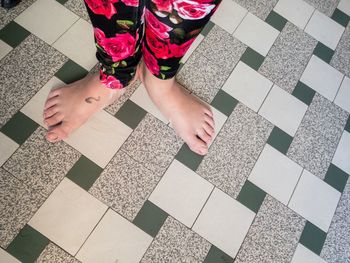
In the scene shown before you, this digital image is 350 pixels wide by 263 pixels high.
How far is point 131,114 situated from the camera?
1176mm

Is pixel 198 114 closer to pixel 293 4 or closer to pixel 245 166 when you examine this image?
pixel 245 166

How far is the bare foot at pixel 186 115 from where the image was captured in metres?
1.11

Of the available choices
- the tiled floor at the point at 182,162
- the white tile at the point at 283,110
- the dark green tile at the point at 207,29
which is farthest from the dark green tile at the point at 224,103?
the dark green tile at the point at 207,29

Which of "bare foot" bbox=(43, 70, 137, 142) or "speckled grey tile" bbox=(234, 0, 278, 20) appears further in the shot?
"speckled grey tile" bbox=(234, 0, 278, 20)

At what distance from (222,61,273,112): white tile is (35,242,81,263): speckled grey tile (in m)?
0.82

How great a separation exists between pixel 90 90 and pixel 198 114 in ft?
1.26

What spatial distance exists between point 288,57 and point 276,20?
206 mm

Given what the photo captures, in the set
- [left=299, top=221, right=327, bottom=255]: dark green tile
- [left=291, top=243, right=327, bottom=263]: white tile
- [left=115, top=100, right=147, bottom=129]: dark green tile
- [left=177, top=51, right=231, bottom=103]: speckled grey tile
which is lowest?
[left=291, top=243, right=327, bottom=263]: white tile

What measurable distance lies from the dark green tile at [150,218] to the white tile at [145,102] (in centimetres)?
31

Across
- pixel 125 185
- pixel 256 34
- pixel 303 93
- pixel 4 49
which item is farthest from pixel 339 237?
pixel 4 49

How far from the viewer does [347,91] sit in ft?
4.84

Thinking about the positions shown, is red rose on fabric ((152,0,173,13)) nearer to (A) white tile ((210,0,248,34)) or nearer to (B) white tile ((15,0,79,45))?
(B) white tile ((15,0,79,45))

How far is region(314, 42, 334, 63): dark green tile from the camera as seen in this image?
1514 mm

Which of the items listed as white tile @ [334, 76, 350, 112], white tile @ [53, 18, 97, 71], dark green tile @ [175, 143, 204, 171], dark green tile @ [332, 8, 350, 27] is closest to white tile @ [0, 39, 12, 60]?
white tile @ [53, 18, 97, 71]
